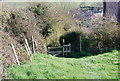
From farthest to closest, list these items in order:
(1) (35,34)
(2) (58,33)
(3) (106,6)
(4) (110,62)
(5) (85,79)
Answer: (3) (106,6) → (2) (58,33) → (1) (35,34) → (4) (110,62) → (5) (85,79)

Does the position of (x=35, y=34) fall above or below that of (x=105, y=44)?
above

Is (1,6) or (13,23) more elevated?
(1,6)

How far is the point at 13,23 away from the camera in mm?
8539

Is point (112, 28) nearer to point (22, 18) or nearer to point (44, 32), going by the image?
point (44, 32)

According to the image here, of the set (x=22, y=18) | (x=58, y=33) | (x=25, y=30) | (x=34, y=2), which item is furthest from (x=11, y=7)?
(x=58, y=33)

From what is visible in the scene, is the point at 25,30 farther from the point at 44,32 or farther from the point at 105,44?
the point at 105,44

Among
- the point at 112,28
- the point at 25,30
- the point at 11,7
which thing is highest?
the point at 11,7

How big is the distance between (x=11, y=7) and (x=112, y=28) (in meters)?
7.76

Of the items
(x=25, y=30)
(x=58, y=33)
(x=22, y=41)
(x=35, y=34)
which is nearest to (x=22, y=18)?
(x=25, y=30)

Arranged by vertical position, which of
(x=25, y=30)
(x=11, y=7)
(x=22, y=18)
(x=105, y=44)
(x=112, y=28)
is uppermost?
(x=11, y=7)

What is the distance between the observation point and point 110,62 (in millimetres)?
8523

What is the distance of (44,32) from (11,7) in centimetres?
462

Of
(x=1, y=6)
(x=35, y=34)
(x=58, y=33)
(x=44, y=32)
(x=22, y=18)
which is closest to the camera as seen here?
(x=1, y=6)

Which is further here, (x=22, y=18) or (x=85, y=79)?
(x=22, y=18)
